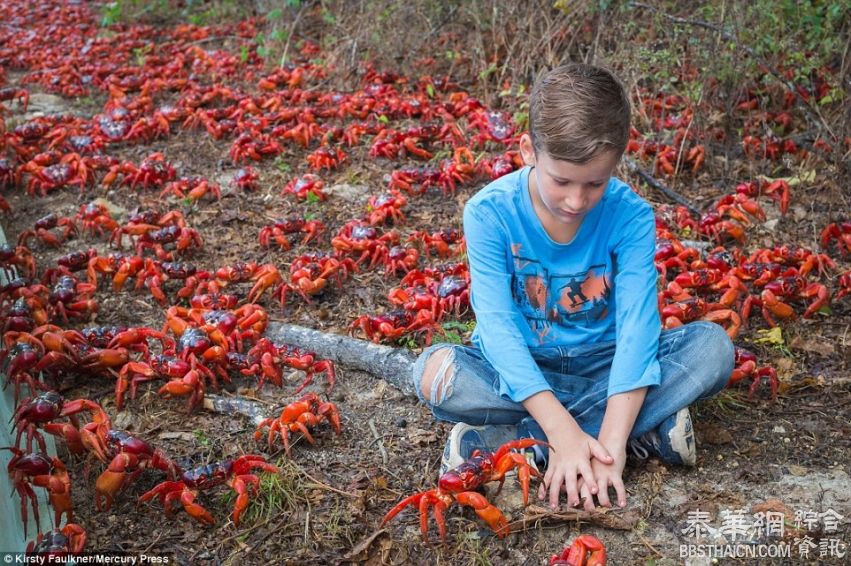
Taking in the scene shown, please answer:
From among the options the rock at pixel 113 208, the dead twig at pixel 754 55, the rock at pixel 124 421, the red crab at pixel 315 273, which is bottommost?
the rock at pixel 113 208

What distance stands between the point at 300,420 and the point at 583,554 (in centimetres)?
137

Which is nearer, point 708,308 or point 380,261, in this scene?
point 708,308

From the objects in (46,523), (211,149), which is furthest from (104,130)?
(46,523)

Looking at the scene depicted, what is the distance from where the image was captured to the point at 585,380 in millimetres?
3258

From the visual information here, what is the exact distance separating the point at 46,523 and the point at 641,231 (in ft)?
7.97

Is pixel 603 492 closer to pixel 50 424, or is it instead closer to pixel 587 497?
pixel 587 497

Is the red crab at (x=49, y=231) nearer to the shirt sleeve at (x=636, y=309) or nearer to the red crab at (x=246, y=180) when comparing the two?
the red crab at (x=246, y=180)

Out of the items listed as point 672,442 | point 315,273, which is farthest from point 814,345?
point 315,273

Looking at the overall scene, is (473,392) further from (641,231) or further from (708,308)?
(708,308)

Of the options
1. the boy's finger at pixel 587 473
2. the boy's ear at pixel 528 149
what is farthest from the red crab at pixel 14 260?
the boy's finger at pixel 587 473

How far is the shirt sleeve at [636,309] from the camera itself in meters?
2.99

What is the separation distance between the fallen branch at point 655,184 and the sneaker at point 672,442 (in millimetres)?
2656

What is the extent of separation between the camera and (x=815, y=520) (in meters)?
2.78

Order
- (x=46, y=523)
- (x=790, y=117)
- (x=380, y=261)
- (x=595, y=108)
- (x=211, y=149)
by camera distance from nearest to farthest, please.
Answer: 1. (x=595, y=108)
2. (x=46, y=523)
3. (x=380, y=261)
4. (x=790, y=117)
5. (x=211, y=149)
